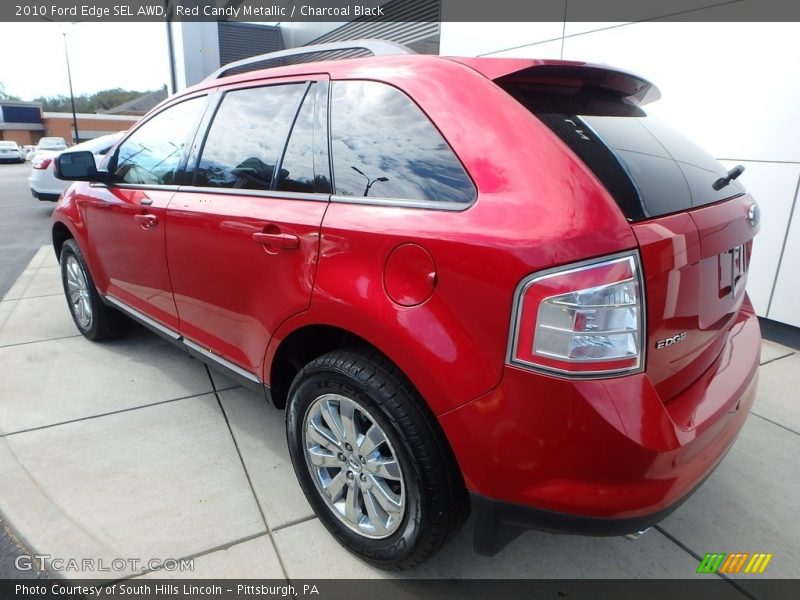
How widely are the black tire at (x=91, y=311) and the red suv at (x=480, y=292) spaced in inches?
74.8

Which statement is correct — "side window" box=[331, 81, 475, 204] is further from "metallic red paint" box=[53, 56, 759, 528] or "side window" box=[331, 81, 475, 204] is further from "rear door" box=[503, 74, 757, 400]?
"rear door" box=[503, 74, 757, 400]

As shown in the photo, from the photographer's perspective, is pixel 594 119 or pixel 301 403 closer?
pixel 594 119

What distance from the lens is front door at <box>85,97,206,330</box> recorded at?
9.56ft

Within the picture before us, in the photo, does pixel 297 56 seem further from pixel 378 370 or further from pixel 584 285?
pixel 584 285

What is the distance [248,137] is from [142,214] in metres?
0.93

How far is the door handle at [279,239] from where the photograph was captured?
6.67ft

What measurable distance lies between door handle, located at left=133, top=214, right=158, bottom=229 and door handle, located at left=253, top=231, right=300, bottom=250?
101 cm

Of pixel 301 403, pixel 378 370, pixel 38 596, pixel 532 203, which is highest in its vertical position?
pixel 532 203

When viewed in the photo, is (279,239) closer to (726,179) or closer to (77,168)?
(726,179)

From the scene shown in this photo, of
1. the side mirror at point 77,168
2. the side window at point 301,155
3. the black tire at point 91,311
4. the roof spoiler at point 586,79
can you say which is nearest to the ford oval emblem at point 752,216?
the roof spoiler at point 586,79

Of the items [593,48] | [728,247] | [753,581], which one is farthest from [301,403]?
[593,48]

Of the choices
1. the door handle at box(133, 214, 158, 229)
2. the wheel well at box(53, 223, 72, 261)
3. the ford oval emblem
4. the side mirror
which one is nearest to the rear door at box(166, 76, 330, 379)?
the door handle at box(133, 214, 158, 229)

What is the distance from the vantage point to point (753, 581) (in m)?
2.04

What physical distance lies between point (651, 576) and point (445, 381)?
4.01 ft
